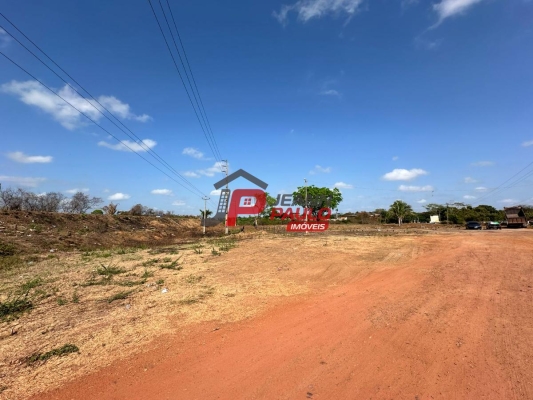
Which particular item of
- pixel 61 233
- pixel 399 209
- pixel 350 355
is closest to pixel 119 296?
pixel 350 355

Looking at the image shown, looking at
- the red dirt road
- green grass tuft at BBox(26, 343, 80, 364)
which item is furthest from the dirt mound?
the red dirt road

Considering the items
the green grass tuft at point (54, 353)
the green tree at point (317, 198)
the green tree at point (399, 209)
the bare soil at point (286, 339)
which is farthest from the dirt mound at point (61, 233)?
the green tree at point (399, 209)

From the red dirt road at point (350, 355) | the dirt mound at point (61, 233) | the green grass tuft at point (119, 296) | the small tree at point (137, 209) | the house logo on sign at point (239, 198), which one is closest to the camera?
the red dirt road at point (350, 355)

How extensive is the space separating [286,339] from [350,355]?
0.91m

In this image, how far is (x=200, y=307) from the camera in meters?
5.18

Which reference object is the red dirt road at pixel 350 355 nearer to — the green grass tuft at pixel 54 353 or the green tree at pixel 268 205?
the green grass tuft at pixel 54 353

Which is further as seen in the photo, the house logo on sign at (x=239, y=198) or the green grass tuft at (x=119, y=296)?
the house logo on sign at (x=239, y=198)

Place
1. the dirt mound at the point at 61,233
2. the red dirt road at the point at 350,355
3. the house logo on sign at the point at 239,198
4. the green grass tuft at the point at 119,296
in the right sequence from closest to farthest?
the red dirt road at the point at 350,355
the green grass tuft at the point at 119,296
the dirt mound at the point at 61,233
the house logo on sign at the point at 239,198

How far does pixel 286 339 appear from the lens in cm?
381

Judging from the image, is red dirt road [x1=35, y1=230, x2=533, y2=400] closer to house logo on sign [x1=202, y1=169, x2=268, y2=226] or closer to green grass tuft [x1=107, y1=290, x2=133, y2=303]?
green grass tuft [x1=107, y1=290, x2=133, y2=303]

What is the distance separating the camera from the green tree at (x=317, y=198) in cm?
4900

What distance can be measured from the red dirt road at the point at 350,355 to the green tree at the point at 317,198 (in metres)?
43.4

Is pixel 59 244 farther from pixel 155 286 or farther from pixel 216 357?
pixel 216 357

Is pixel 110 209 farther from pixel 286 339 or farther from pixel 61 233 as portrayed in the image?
pixel 286 339
